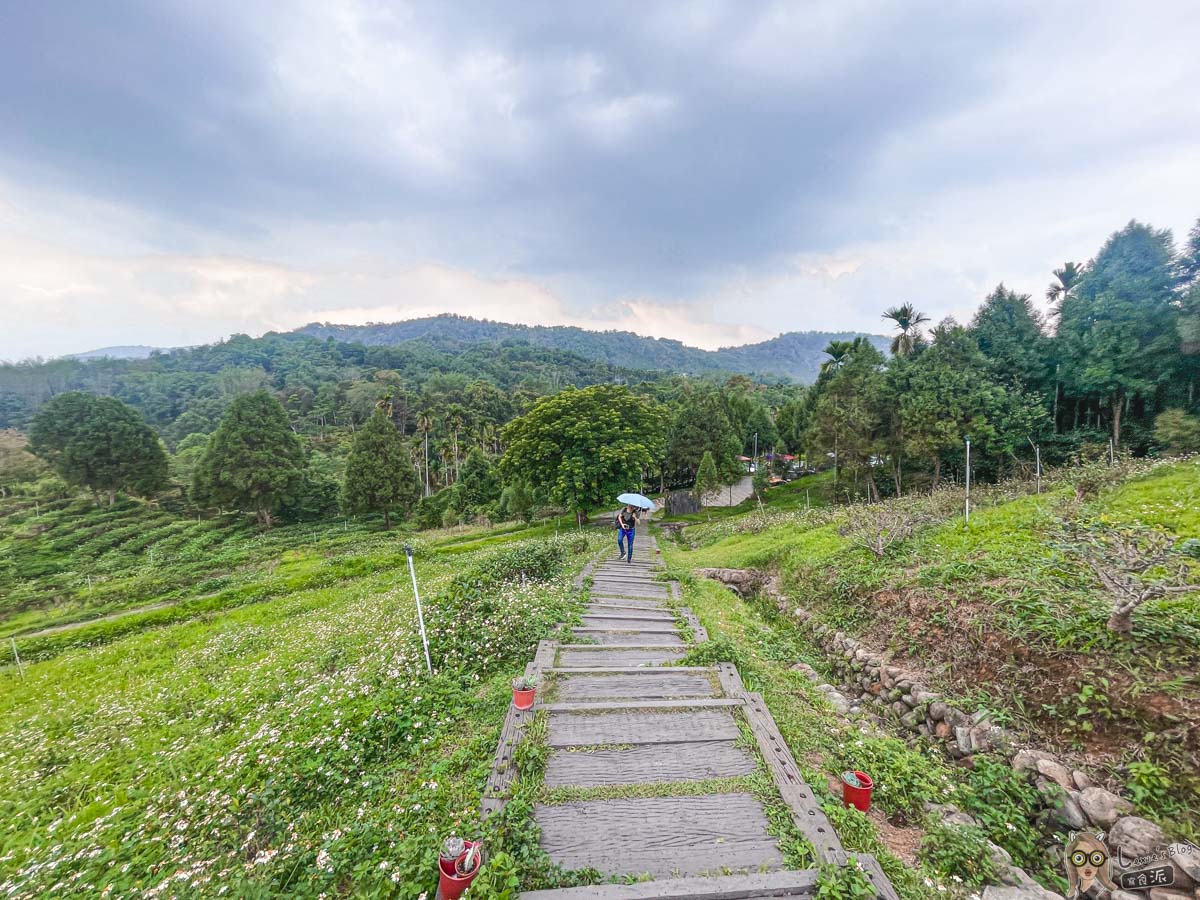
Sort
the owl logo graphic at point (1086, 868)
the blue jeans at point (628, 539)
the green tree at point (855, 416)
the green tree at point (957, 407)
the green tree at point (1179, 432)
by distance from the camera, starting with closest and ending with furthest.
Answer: the owl logo graphic at point (1086, 868)
the blue jeans at point (628, 539)
the green tree at point (1179, 432)
the green tree at point (957, 407)
the green tree at point (855, 416)

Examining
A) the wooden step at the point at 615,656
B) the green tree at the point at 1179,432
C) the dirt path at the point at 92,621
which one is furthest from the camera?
the green tree at the point at 1179,432

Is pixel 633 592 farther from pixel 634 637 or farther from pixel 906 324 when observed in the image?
pixel 906 324

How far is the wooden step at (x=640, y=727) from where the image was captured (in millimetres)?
4590

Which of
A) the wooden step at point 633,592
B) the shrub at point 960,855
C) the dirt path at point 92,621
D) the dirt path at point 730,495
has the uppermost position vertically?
the wooden step at point 633,592

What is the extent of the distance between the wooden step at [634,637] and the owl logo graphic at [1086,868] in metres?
4.21

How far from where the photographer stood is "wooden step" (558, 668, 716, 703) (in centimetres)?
539

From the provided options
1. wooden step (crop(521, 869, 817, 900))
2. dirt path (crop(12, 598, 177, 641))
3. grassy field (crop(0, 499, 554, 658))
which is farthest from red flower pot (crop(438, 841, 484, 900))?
dirt path (crop(12, 598, 177, 641))

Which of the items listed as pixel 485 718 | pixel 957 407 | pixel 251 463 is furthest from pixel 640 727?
pixel 251 463

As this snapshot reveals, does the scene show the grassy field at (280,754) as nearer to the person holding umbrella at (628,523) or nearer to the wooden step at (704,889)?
the wooden step at (704,889)

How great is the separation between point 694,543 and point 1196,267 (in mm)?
28636

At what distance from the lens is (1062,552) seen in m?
7.42

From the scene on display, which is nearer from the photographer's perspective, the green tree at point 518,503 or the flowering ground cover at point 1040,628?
the flowering ground cover at point 1040,628

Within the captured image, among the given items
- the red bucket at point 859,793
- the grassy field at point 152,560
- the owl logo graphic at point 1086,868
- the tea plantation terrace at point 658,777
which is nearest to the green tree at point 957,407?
the grassy field at point 152,560

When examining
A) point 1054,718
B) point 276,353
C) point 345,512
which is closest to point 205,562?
point 345,512
